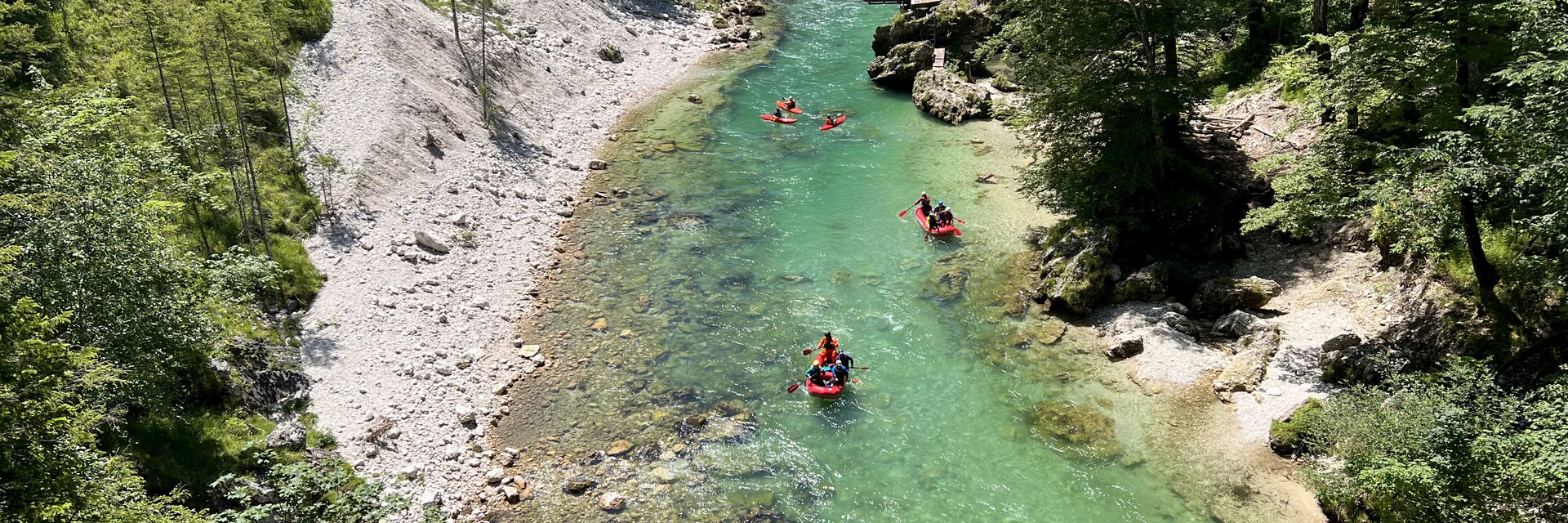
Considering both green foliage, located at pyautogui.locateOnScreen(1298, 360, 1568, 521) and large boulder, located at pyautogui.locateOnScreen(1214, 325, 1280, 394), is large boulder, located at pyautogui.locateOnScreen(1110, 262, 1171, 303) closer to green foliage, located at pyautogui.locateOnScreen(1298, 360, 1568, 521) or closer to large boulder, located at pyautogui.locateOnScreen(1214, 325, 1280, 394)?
large boulder, located at pyautogui.locateOnScreen(1214, 325, 1280, 394)

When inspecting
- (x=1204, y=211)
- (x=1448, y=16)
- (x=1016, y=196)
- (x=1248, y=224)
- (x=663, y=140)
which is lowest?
(x=663, y=140)

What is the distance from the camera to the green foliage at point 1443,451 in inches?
553

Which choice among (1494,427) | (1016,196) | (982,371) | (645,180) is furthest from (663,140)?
(1494,427)

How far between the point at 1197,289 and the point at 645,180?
74.0ft

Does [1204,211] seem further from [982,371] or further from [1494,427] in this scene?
[1494,427]

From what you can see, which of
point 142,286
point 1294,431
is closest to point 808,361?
point 1294,431

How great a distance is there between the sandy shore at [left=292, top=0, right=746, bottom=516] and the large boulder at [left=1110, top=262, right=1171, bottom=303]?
713 inches

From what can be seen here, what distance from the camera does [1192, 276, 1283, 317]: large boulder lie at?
23.6 m

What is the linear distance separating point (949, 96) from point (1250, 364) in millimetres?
23870

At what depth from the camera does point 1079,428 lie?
21.0 meters

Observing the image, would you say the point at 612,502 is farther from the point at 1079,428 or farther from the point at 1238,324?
the point at 1238,324

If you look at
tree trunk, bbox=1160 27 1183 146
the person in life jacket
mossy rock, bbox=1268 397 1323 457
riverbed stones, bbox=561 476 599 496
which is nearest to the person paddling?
tree trunk, bbox=1160 27 1183 146

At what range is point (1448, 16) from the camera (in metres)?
19.1

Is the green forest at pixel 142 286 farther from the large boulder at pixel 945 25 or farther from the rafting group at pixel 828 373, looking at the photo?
the large boulder at pixel 945 25
